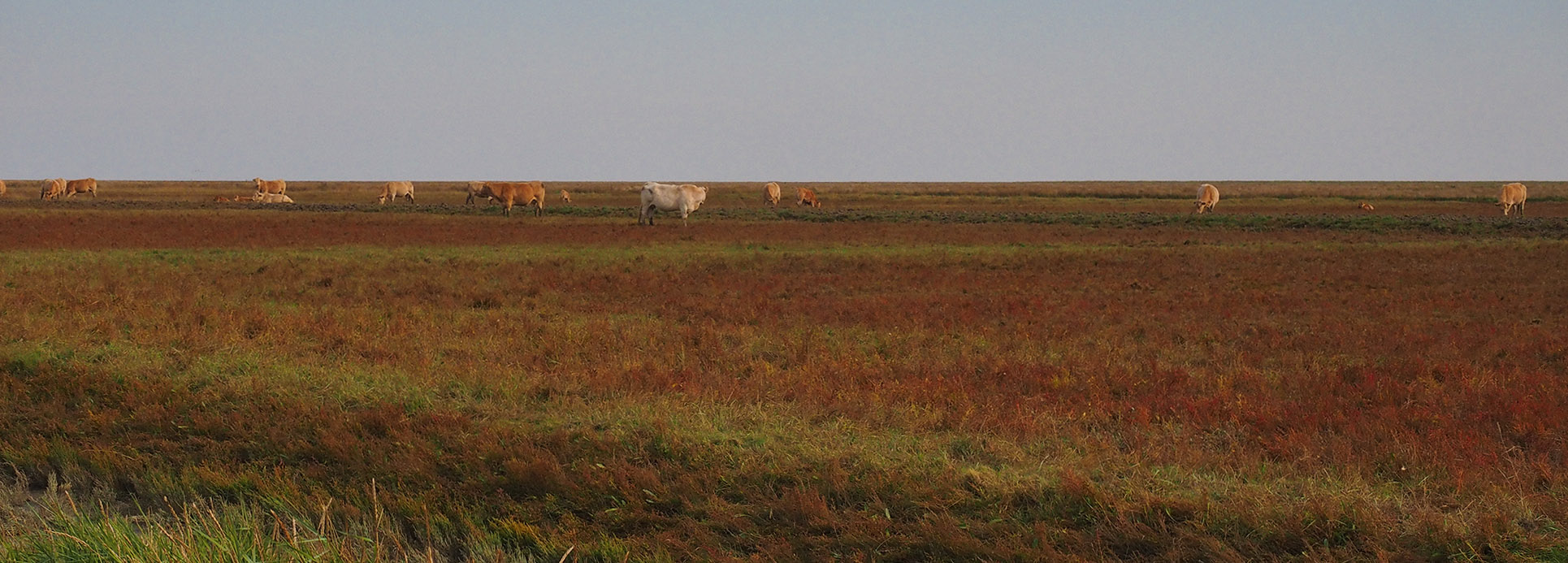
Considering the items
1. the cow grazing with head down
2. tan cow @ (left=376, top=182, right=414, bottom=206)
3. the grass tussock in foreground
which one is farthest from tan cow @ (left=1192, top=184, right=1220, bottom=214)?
tan cow @ (left=376, top=182, right=414, bottom=206)

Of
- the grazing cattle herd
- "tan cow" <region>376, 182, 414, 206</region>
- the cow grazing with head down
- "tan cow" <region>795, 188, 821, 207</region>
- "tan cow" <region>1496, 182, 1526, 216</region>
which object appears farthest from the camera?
"tan cow" <region>376, 182, 414, 206</region>

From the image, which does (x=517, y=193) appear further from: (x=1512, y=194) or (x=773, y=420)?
(x=773, y=420)

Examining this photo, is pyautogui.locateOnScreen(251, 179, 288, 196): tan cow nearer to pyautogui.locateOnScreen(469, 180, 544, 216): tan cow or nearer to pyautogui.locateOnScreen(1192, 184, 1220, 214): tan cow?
pyautogui.locateOnScreen(469, 180, 544, 216): tan cow

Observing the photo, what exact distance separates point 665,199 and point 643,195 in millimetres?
908

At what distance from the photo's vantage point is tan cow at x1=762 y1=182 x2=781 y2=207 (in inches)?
2362

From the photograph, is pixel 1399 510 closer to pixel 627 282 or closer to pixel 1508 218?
pixel 627 282

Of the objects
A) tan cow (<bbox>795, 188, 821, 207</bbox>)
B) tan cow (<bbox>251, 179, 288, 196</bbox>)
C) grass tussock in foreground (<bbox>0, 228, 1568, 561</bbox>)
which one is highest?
tan cow (<bbox>251, 179, 288, 196</bbox>)

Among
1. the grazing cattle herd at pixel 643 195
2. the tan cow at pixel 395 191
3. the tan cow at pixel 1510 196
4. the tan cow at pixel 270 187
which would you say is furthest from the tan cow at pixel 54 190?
the tan cow at pixel 1510 196

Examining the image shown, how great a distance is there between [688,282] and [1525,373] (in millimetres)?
12994

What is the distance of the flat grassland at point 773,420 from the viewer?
591cm

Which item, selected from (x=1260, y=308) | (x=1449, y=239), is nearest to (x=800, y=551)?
(x=1260, y=308)

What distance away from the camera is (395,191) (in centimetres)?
6775

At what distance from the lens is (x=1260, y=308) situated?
16.3 metres

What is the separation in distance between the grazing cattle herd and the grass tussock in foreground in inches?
997
